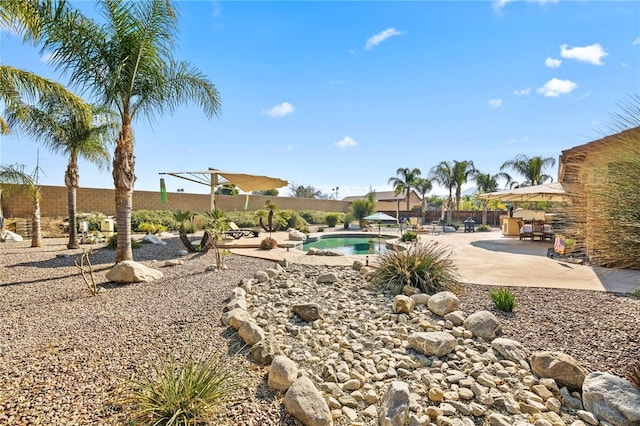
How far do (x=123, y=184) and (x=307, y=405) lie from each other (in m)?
6.69

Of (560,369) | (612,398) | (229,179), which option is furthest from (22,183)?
(612,398)

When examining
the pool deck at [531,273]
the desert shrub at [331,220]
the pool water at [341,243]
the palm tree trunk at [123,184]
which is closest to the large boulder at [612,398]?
the pool deck at [531,273]

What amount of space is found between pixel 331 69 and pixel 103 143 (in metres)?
8.82

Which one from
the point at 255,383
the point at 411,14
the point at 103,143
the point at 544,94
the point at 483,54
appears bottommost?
the point at 255,383

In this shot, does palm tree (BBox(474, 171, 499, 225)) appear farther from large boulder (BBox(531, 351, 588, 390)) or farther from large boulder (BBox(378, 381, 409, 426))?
large boulder (BBox(378, 381, 409, 426))

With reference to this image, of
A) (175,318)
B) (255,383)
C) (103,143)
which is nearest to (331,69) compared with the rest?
(103,143)

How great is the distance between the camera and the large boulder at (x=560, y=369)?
2.88m

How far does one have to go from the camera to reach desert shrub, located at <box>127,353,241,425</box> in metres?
2.16

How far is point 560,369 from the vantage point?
2939 mm

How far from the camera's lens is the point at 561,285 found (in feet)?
17.9

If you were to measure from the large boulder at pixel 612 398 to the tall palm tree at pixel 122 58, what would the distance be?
821 cm

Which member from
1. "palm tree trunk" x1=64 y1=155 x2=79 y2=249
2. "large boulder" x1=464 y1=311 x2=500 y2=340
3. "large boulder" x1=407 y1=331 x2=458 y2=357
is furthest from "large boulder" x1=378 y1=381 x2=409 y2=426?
"palm tree trunk" x1=64 y1=155 x2=79 y2=249

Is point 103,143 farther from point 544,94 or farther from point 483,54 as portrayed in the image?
point 544,94

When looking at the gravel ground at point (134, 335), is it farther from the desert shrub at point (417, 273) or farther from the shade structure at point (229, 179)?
the shade structure at point (229, 179)
